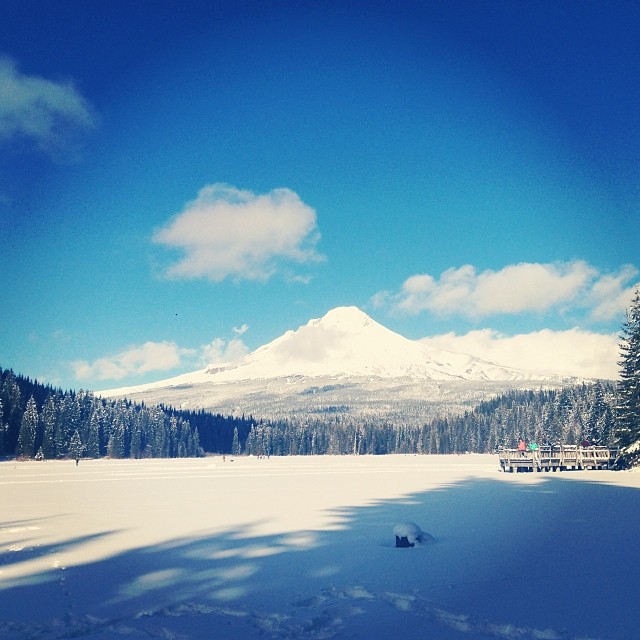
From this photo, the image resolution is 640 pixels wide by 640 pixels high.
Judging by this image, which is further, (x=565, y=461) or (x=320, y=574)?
(x=565, y=461)

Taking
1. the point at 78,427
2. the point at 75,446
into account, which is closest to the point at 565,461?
the point at 75,446

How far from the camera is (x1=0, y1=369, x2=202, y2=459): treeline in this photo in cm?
10169

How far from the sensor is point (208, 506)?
26.1 metres

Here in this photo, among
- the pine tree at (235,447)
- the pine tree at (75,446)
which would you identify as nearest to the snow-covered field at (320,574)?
the pine tree at (75,446)

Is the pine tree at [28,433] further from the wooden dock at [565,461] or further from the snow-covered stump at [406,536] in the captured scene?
the snow-covered stump at [406,536]

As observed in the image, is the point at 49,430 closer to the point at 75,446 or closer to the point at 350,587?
the point at 75,446

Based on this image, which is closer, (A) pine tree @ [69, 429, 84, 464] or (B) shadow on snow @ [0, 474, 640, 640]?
(B) shadow on snow @ [0, 474, 640, 640]

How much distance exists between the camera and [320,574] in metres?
12.5

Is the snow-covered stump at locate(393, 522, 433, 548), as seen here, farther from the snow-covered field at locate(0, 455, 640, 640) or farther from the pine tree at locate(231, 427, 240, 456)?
the pine tree at locate(231, 427, 240, 456)

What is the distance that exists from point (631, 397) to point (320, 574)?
43791mm

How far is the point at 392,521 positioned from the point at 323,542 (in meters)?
4.64

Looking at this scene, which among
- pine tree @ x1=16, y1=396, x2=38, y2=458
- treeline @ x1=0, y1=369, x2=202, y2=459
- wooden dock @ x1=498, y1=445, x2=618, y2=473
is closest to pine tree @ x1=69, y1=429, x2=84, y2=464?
treeline @ x1=0, y1=369, x2=202, y2=459

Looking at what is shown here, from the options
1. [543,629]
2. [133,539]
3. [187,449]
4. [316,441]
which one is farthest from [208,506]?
Answer: [316,441]

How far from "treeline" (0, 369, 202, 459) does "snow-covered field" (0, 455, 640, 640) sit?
86737 mm
